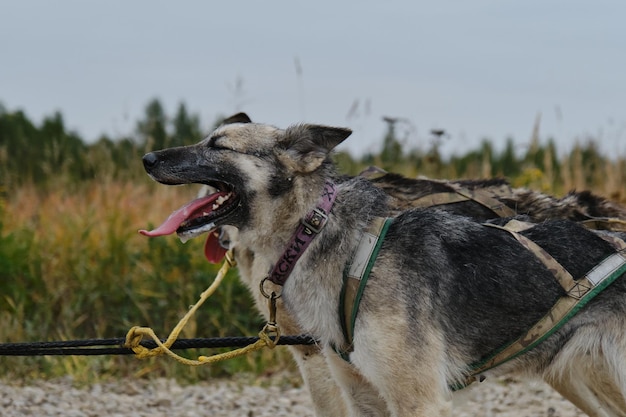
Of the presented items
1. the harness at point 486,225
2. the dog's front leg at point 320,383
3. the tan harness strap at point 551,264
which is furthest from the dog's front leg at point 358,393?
the tan harness strap at point 551,264

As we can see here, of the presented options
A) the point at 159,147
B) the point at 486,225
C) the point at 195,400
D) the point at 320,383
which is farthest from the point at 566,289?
the point at 159,147

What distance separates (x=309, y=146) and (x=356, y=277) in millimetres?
648

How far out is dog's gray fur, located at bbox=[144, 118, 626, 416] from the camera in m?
3.97

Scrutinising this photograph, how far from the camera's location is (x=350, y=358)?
13.4ft

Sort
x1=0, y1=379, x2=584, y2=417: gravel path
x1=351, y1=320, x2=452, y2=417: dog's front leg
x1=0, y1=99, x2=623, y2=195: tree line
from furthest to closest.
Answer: x1=0, y1=99, x2=623, y2=195: tree line → x1=0, y1=379, x2=584, y2=417: gravel path → x1=351, y1=320, x2=452, y2=417: dog's front leg

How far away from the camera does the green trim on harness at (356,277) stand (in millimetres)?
4016

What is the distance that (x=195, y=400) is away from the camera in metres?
7.16

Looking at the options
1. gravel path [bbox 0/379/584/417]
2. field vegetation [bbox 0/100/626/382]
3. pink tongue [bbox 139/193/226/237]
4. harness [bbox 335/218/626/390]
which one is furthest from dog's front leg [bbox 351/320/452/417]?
field vegetation [bbox 0/100/626/382]

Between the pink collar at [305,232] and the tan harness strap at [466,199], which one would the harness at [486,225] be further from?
the tan harness strap at [466,199]

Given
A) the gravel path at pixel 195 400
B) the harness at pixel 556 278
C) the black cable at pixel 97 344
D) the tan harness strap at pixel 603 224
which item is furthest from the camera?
the gravel path at pixel 195 400

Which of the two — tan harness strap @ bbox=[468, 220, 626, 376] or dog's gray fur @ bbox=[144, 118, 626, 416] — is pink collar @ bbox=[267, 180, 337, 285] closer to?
dog's gray fur @ bbox=[144, 118, 626, 416]

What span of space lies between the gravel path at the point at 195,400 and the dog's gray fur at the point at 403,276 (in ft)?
8.21

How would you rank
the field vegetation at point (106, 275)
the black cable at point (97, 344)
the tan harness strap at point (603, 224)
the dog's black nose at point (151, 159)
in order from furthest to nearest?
the field vegetation at point (106, 275) < the tan harness strap at point (603, 224) < the black cable at point (97, 344) < the dog's black nose at point (151, 159)

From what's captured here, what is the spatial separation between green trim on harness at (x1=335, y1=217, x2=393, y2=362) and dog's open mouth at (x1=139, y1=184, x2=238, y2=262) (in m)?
0.60
